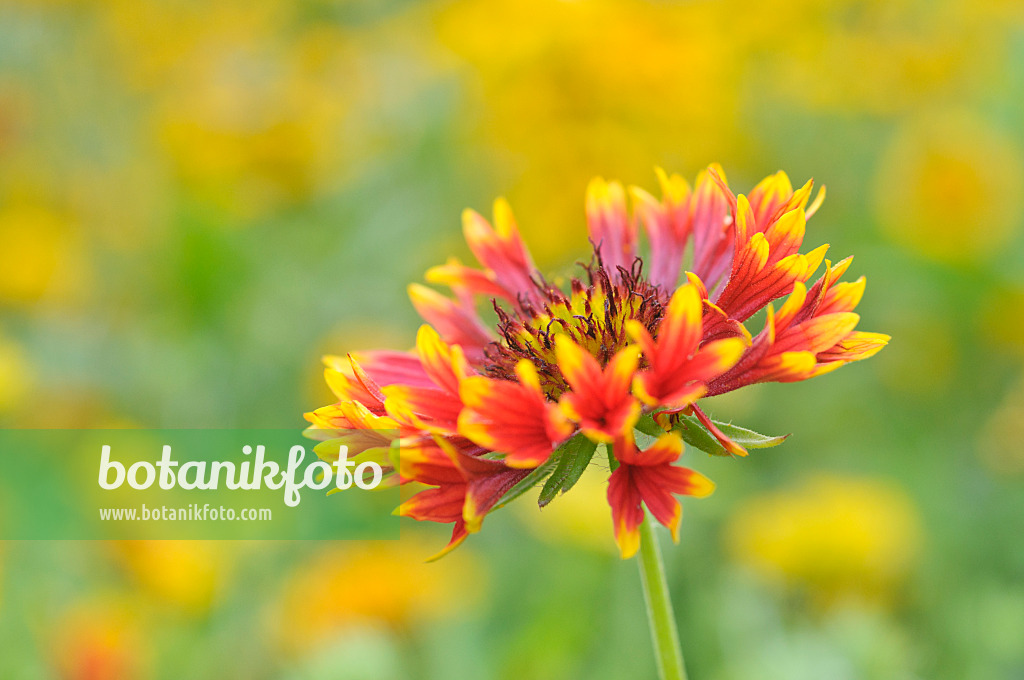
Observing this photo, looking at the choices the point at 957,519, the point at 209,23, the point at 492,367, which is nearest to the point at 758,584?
the point at 957,519

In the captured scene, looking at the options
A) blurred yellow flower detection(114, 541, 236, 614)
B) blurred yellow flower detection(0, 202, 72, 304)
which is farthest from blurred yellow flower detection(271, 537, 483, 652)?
blurred yellow flower detection(0, 202, 72, 304)

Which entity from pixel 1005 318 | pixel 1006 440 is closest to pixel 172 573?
pixel 1006 440

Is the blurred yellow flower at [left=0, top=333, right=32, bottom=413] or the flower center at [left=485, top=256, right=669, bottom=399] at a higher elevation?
the blurred yellow flower at [left=0, top=333, right=32, bottom=413]

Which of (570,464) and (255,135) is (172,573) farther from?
(255,135)

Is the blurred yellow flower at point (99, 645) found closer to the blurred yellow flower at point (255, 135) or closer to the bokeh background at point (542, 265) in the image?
the bokeh background at point (542, 265)

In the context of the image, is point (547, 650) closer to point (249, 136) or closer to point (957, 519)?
point (957, 519)

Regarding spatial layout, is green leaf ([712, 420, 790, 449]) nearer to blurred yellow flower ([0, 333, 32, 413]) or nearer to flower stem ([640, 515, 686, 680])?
flower stem ([640, 515, 686, 680])
